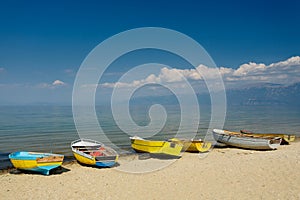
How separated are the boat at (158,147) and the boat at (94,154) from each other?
3.70 metres

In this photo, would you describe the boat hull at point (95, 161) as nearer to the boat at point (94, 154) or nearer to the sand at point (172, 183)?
the boat at point (94, 154)

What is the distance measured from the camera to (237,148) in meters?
24.1

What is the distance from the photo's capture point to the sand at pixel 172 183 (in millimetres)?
10711

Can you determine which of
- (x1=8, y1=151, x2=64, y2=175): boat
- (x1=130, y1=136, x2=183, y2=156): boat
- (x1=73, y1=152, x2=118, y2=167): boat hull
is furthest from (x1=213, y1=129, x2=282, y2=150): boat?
(x1=8, y1=151, x2=64, y2=175): boat

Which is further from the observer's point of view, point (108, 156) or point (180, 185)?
point (108, 156)

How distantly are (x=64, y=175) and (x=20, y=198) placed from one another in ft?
13.1

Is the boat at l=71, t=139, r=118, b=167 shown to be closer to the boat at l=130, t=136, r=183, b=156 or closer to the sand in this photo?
the sand

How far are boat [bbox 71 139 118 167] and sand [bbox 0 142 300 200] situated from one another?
0.60 m

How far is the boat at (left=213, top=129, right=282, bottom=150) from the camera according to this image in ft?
71.8

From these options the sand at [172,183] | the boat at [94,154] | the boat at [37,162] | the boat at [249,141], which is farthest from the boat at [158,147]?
the boat at [37,162]

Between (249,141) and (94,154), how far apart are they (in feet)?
44.8

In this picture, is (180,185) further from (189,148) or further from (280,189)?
(189,148)

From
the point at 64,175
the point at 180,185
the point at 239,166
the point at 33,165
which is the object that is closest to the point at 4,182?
the point at 33,165

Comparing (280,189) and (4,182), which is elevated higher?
(280,189)
